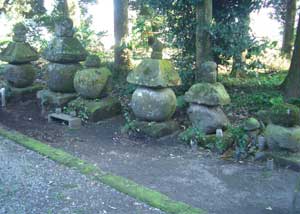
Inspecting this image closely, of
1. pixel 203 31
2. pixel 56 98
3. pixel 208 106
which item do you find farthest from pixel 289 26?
pixel 56 98

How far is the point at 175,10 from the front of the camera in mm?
8508

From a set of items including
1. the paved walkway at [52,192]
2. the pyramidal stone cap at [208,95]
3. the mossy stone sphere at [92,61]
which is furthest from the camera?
the mossy stone sphere at [92,61]

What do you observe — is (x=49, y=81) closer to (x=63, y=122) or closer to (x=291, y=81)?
(x=63, y=122)

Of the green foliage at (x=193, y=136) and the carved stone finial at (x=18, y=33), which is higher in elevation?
the carved stone finial at (x=18, y=33)

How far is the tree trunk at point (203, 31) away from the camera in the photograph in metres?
7.70

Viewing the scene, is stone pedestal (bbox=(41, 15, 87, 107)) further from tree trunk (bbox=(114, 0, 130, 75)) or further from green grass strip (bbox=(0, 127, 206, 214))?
tree trunk (bbox=(114, 0, 130, 75))

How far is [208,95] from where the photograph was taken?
6.59 metres

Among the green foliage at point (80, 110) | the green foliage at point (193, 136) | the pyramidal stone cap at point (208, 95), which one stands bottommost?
the green foliage at point (193, 136)

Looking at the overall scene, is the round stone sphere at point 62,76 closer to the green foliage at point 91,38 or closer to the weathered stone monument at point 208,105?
the weathered stone monument at point 208,105

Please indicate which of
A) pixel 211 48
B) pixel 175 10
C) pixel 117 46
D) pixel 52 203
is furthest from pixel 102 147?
pixel 117 46

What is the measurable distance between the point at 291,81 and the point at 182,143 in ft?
11.6

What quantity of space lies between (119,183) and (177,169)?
128cm

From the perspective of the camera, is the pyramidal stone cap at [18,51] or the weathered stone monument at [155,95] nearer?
the weathered stone monument at [155,95]

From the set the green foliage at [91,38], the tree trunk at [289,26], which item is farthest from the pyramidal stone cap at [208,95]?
the tree trunk at [289,26]
